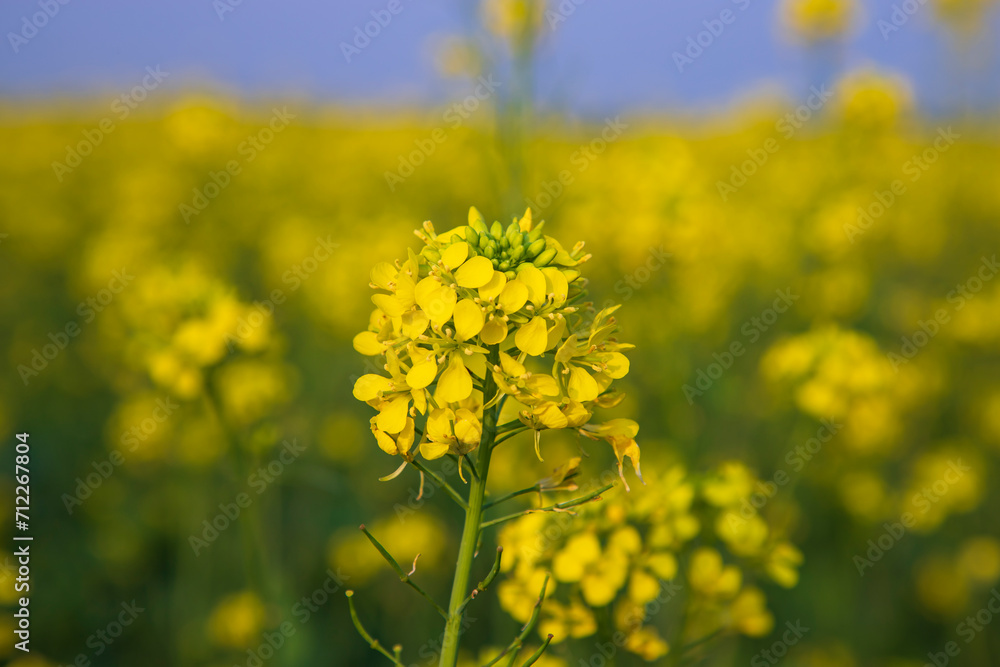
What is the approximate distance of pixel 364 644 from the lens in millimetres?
3906

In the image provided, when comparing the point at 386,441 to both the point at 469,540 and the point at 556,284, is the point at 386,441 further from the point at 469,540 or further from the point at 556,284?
the point at 556,284

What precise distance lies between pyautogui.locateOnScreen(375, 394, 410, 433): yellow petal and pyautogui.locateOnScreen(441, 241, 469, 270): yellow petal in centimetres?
30

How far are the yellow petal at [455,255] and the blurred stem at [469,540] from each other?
20cm

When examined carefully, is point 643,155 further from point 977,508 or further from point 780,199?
point 780,199

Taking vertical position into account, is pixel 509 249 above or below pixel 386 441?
above

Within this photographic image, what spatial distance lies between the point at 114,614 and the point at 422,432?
143 inches

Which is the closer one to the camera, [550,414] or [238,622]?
[550,414]

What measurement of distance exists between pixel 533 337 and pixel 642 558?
38.0 inches

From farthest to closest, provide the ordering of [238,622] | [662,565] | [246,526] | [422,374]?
[238,622]
[246,526]
[662,565]
[422,374]

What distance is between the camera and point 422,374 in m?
1.44

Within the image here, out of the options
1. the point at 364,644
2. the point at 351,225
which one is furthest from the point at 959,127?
the point at 364,644

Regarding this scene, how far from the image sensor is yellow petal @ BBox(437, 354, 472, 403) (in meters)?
1.47

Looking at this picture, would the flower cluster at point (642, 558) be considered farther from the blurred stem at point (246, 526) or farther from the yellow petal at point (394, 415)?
the blurred stem at point (246, 526)

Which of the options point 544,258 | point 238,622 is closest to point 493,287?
point 544,258
